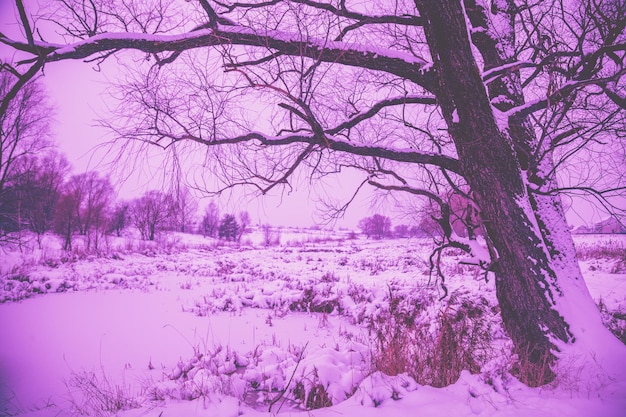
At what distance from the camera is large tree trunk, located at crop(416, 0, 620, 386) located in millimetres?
2561

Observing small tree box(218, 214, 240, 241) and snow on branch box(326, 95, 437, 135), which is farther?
small tree box(218, 214, 240, 241)

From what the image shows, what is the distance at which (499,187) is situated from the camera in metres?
2.64

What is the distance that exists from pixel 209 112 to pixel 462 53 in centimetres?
261

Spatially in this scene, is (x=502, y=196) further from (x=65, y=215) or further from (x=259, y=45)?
(x=65, y=215)

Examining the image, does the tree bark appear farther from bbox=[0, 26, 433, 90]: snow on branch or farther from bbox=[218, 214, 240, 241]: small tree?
bbox=[218, 214, 240, 241]: small tree

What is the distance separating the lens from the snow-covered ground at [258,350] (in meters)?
2.22

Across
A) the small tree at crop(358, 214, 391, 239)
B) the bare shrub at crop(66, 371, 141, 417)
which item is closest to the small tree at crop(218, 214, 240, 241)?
the small tree at crop(358, 214, 391, 239)

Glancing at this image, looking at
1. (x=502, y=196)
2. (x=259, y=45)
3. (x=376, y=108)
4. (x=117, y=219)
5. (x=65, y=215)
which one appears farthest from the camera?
(x=117, y=219)

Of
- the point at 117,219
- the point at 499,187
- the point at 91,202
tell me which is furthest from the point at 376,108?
the point at 117,219

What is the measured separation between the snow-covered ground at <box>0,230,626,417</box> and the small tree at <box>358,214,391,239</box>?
6.91 ft

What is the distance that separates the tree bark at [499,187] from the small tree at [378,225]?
7.04 ft

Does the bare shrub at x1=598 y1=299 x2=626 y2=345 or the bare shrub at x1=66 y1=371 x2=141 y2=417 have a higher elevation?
the bare shrub at x1=598 y1=299 x2=626 y2=345

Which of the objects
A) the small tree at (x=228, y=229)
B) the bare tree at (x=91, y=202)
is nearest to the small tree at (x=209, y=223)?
the small tree at (x=228, y=229)

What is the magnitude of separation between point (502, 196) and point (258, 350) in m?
4.02
